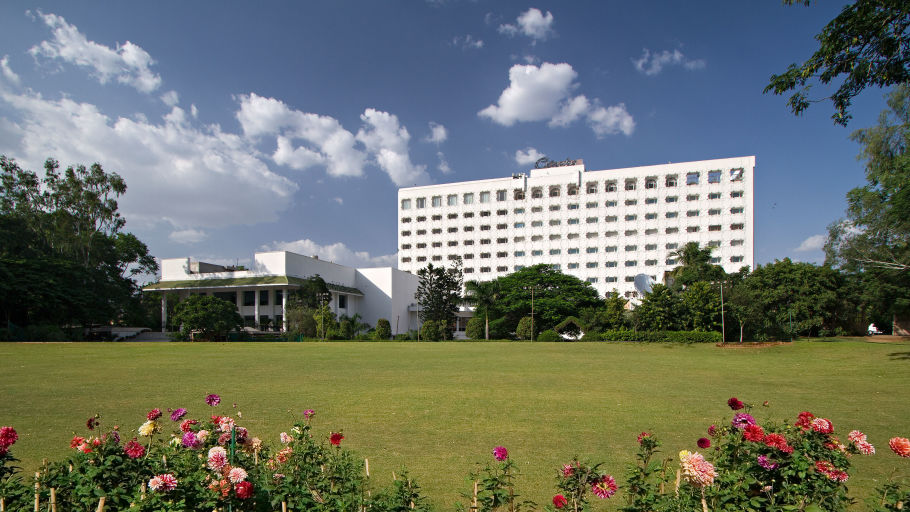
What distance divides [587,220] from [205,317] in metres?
51.3

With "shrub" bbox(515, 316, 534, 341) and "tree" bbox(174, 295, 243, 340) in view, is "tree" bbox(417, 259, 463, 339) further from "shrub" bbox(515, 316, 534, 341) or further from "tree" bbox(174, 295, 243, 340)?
"tree" bbox(174, 295, 243, 340)

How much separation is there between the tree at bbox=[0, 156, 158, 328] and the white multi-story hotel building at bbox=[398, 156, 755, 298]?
4088cm

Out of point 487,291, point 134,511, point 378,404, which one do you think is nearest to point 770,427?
point 134,511

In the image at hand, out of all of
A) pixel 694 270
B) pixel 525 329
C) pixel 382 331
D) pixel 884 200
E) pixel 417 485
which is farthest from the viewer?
pixel 382 331

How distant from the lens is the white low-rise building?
183ft

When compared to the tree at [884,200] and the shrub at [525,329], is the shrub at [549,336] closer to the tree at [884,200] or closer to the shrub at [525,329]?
the shrub at [525,329]

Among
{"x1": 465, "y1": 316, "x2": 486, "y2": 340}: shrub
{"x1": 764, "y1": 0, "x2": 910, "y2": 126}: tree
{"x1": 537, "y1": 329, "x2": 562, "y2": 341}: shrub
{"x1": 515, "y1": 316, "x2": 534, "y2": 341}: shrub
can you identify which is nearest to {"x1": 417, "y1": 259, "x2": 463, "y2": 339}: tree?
{"x1": 465, "y1": 316, "x2": 486, "y2": 340}: shrub

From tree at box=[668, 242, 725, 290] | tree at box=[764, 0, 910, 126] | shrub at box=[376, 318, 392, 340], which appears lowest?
shrub at box=[376, 318, 392, 340]

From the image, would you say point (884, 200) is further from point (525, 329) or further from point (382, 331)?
point (382, 331)

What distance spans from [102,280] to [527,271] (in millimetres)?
45075

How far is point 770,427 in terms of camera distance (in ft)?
11.9

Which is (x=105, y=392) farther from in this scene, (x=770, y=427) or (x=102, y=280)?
(x=102, y=280)

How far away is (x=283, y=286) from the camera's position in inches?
2156

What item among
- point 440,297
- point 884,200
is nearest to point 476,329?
point 440,297
